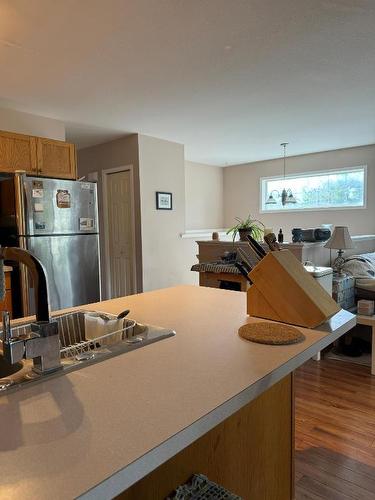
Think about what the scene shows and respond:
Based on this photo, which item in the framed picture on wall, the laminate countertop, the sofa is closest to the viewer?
the laminate countertop

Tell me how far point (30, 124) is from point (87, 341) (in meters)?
3.24

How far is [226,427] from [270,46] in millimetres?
2370

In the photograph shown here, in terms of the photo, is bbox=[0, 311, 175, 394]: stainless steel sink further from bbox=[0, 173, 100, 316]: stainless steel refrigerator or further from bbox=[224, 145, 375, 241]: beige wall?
bbox=[224, 145, 375, 241]: beige wall

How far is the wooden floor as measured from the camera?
1649mm

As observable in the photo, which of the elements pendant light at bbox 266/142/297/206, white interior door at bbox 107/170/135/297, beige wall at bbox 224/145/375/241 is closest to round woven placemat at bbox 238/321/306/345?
white interior door at bbox 107/170/135/297

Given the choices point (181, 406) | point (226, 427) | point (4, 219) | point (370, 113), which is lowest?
point (226, 427)

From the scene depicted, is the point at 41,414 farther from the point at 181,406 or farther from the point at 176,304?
the point at 176,304

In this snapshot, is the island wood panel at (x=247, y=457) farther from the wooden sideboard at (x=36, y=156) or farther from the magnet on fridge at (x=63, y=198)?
the wooden sideboard at (x=36, y=156)

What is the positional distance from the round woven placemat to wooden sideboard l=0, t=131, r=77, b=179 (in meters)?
2.92

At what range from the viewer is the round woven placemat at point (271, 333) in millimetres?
1006

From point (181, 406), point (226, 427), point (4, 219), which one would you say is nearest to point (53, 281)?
point (4, 219)

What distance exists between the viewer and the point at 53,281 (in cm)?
316

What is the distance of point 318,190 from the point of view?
617 cm

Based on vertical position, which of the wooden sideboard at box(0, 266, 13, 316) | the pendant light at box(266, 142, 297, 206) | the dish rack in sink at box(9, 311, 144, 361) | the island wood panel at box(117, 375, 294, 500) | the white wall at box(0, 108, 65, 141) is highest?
the white wall at box(0, 108, 65, 141)
